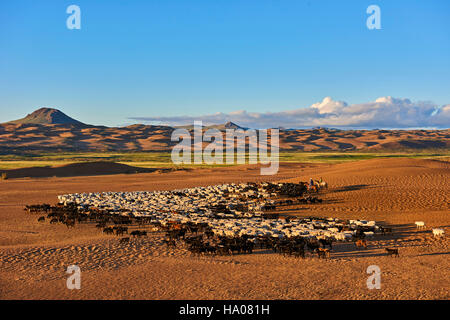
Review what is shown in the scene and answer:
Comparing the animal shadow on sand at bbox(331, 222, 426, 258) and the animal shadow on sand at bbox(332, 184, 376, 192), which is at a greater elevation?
the animal shadow on sand at bbox(332, 184, 376, 192)

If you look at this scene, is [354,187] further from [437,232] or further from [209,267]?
[209,267]

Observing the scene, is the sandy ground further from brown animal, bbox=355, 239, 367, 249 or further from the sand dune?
the sand dune

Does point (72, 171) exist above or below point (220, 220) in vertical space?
above

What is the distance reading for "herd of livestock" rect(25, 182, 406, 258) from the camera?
18.7 metres

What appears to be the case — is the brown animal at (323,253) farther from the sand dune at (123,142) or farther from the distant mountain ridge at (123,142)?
the sand dune at (123,142)

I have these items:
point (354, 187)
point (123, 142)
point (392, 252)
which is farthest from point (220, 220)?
point (123, 142)

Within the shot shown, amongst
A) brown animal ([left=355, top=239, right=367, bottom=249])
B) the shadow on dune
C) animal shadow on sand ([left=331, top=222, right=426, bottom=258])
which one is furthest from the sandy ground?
the shadow on dune

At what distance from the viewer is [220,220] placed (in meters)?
25.0

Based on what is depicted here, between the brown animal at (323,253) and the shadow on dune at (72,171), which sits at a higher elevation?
the shadow on dune at (72,171)

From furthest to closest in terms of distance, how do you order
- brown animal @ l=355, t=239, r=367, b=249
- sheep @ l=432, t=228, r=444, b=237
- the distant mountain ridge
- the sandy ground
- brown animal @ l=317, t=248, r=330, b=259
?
the distant mountain ridge
sheep @ l=432, t=228, r=444, b=237
brown animal @ l=355, t=239, r=367, b=249
brown animal @ l=317, t=248, r=330, b=259
the sandy ground

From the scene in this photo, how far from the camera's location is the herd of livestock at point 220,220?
738 inches

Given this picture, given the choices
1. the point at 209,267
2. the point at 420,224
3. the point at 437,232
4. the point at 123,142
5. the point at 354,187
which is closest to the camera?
the point at 209,267

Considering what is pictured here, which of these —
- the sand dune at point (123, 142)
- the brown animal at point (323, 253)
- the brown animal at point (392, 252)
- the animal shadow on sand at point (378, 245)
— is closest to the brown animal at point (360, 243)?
the animal shadow on sand at point (378, 245)
